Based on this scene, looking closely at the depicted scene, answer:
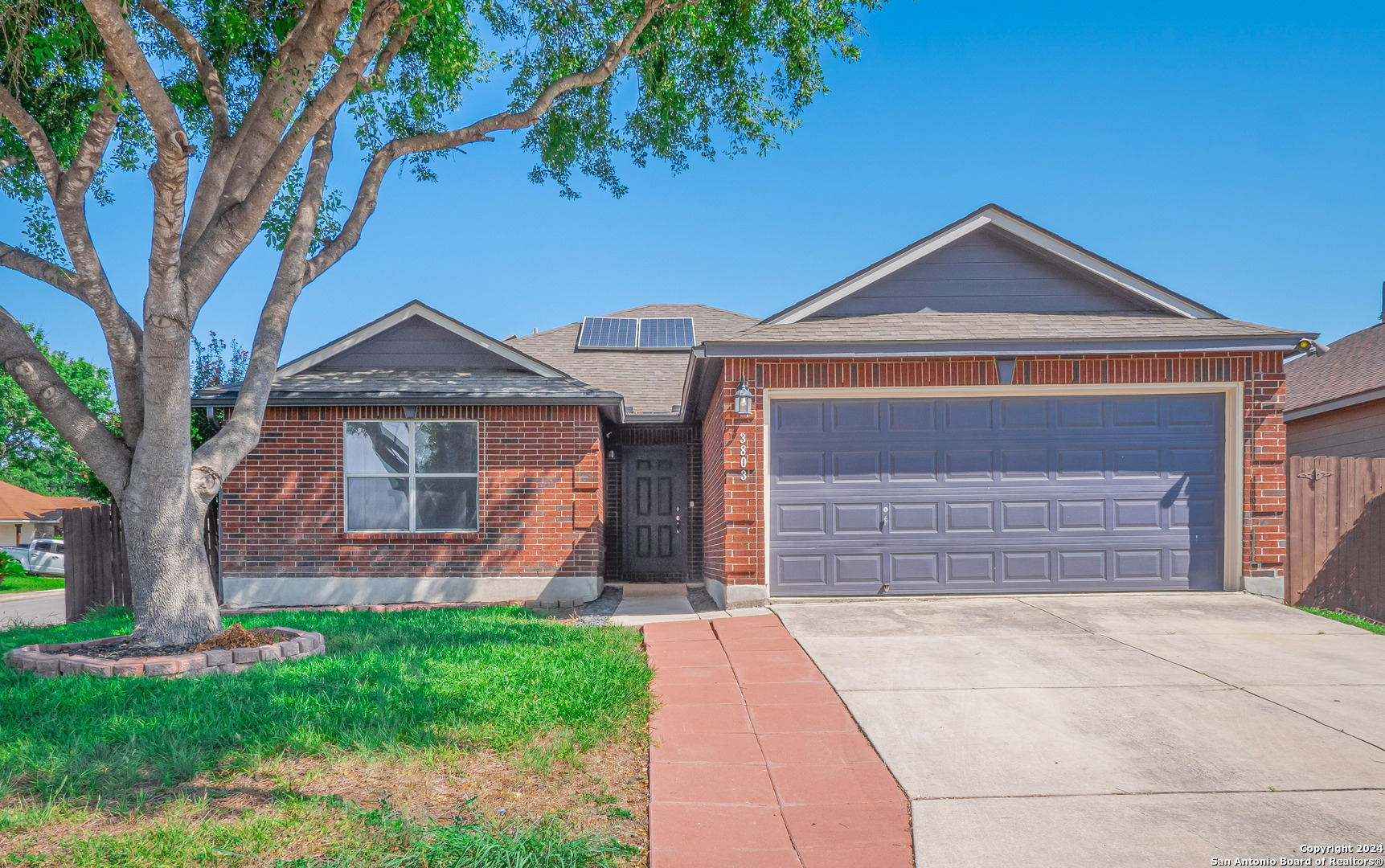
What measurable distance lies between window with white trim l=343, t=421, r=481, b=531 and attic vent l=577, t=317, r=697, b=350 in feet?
18.3

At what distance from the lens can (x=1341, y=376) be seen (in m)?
12.6

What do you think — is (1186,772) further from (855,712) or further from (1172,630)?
(1172,630)

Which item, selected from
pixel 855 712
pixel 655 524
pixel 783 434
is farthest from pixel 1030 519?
pixel 655 524

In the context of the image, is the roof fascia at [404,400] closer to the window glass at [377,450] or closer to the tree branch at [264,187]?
the window glass at [377,450]

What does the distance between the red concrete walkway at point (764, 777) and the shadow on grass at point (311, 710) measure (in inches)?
18.3

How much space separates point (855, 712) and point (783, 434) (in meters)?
4.24

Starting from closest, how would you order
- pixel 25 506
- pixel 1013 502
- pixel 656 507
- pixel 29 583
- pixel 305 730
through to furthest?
pixel 305 730
pixel 1013 502
pixel 656 507
pixel 29 583
pixel 25 506

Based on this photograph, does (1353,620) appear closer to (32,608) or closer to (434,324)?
(434,324)

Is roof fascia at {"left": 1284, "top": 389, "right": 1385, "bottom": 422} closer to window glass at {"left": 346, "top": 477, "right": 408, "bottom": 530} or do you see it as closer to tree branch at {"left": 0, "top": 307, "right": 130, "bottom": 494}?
window glass at {"left": 346, "top": 477, "right": 408, "bottom": 530}

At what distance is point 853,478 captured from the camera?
28.1 feet

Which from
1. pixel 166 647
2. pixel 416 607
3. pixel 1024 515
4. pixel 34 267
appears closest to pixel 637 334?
pixel 416 607

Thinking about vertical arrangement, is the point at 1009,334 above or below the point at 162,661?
above

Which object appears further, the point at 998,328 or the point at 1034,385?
the point at 998,328

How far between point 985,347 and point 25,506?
31721 mm
